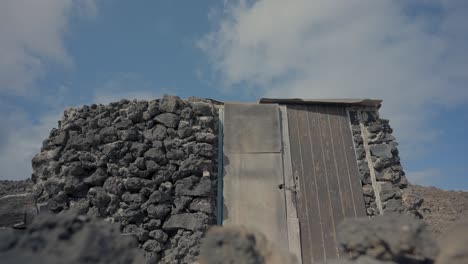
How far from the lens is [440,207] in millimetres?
7375

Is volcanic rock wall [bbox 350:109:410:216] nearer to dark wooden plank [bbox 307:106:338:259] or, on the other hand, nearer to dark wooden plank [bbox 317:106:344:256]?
dark wooden plank [bbox 317:106:344:256]

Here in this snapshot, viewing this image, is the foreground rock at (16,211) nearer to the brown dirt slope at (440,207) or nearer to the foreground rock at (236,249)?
the foreground rock at (236,249)

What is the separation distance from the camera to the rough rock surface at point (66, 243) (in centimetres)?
137

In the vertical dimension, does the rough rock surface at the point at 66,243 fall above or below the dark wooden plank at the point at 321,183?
below

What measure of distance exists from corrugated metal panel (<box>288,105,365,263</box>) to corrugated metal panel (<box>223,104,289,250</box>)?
1.13 feet

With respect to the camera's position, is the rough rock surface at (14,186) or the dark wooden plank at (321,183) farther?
the rough rock surface at (14,186)

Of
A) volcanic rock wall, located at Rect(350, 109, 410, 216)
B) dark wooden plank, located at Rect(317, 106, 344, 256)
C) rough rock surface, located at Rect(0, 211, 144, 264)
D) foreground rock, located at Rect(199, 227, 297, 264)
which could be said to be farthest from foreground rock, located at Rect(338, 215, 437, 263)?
volcanic rock wall, located at Rect(350, 109, 410, 216)

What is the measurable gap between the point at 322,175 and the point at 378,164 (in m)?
1.02

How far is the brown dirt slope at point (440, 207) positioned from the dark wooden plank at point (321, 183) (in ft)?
4.81

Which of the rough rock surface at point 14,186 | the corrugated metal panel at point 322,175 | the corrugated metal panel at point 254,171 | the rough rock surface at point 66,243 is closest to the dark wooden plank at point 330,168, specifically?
the corrugated metal panel at point 322,175

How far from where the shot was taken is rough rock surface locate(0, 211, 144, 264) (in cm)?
137

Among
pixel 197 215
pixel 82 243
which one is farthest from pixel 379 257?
pixel 197 215

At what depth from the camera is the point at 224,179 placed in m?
5.11

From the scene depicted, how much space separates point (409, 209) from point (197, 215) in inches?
133
